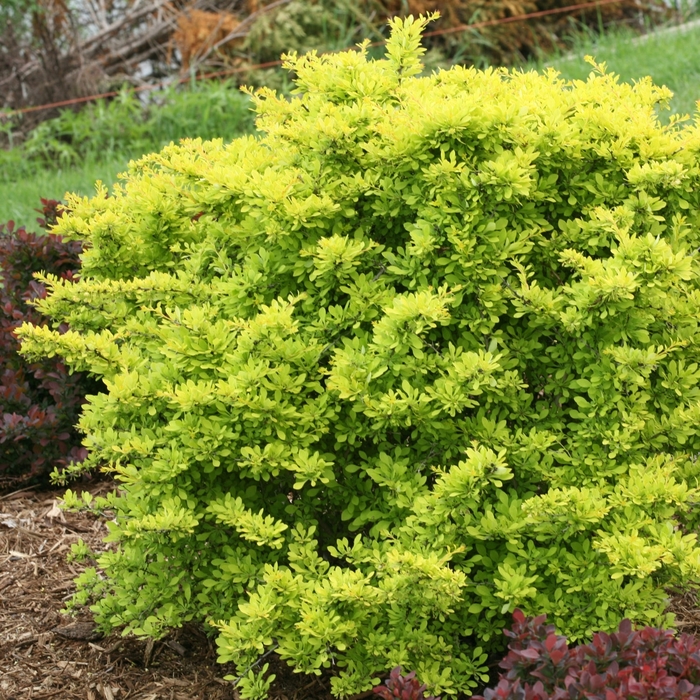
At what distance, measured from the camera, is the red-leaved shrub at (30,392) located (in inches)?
174

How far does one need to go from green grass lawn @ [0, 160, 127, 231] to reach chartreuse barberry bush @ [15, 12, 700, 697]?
4714 millimetres

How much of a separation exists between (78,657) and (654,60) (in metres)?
7.54

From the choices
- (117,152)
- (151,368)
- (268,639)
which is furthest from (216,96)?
(268,639)

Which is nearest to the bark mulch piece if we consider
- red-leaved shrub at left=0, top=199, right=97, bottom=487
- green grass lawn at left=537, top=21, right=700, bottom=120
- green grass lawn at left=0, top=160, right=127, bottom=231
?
red-leaved shrub at left=0, top=199, right=97, bottom=487

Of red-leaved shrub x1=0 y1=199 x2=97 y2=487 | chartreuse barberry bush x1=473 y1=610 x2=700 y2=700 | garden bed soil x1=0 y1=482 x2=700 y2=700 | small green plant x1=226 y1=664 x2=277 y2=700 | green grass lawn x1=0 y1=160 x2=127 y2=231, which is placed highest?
green grass lawn x1=0 y1=160 x2=127 y2=231

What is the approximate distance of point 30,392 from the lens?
15.2 feet

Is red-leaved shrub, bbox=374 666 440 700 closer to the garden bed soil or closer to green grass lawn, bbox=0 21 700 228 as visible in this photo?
the garden bed soil

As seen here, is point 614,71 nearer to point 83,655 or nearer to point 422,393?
point 422,393

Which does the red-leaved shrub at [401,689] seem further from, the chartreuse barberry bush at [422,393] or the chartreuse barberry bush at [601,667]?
the chartreuse barberry bush at [422,393]

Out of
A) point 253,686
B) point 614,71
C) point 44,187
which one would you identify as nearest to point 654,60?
point 614,71

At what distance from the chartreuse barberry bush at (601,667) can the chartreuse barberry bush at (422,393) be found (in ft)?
0.87

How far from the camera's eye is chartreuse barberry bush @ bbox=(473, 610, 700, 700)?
83.9 inches

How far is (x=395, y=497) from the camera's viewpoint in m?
2.87

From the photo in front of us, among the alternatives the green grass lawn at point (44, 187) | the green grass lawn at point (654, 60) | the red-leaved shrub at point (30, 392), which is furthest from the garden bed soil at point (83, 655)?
the green grass lawn at point (654, 60)
